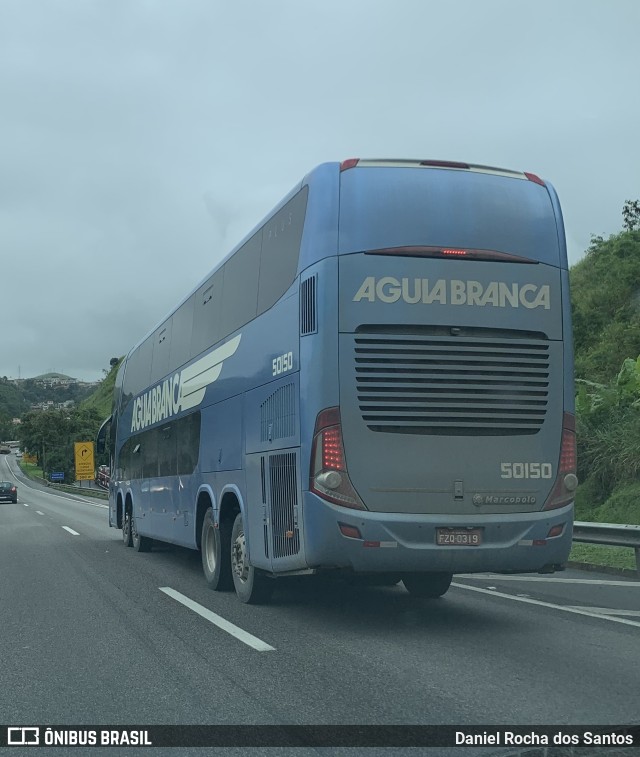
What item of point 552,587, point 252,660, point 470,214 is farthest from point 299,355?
point 552,587

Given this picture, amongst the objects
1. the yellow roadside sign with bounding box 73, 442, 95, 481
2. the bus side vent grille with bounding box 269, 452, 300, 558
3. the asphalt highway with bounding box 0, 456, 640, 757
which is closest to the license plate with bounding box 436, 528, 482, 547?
the asphalt highway with bounding box 0, 456, 640, 757

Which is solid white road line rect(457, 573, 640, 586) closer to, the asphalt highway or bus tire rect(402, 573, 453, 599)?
the asphalt highway

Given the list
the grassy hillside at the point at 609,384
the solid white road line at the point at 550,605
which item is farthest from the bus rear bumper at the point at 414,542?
the grassy hillside at the point at 609,384

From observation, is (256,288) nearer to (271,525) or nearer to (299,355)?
(299,355)

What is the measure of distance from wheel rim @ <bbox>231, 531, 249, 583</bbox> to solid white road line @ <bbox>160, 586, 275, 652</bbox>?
55 centimetres

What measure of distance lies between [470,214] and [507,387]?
1.59 m

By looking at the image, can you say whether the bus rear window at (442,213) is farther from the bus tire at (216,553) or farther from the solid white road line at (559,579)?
the solid white road line at (559,579)

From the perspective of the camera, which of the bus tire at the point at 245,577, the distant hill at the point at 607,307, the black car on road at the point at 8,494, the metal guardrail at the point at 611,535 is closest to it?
the bus tire at the point at 245,577

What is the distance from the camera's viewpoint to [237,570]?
10.1 meters

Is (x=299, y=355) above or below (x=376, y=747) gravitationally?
above

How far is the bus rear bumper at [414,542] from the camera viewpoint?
295 inches

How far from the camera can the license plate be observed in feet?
24.9

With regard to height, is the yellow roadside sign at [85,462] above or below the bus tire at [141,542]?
above

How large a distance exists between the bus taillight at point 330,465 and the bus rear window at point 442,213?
4.90ft
